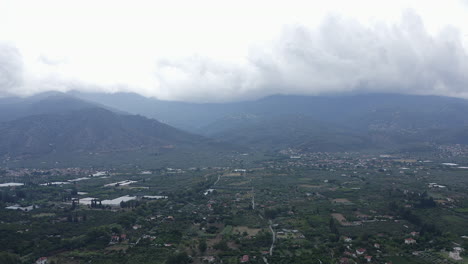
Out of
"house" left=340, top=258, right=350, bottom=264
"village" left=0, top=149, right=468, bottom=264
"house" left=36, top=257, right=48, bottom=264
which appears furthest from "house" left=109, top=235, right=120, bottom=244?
"house" left=340, top=258, right=350, bottom=264

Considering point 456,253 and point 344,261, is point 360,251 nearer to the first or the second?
point 344,261

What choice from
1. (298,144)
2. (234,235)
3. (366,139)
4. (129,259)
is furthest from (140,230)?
(366,139)

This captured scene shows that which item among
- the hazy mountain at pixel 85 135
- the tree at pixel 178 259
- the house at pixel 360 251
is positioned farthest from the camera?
the hazy mountain at pixel 85 135

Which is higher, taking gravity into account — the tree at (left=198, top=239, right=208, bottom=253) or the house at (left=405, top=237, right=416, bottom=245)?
the tree at (left=198, top=239, right=208, bottom=253)

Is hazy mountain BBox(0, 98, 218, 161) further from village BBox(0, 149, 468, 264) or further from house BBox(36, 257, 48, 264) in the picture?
house BBox(36, 257, 48, 264)

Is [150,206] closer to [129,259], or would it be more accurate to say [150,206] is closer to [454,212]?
[129,259]

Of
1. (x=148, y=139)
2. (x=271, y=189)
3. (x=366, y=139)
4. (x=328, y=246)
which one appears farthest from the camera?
(x=366, y=139)

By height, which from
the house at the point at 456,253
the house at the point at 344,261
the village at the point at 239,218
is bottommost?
the village at the point at 239,218

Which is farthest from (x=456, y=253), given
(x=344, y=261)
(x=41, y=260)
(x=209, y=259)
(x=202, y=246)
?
(x=41, y=260)

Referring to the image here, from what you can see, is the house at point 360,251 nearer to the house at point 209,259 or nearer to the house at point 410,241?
the house at point 410,241

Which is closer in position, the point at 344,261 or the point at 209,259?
the point at 344,261

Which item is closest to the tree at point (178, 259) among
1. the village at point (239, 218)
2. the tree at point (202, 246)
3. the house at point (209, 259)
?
the village at point (239, 218)
